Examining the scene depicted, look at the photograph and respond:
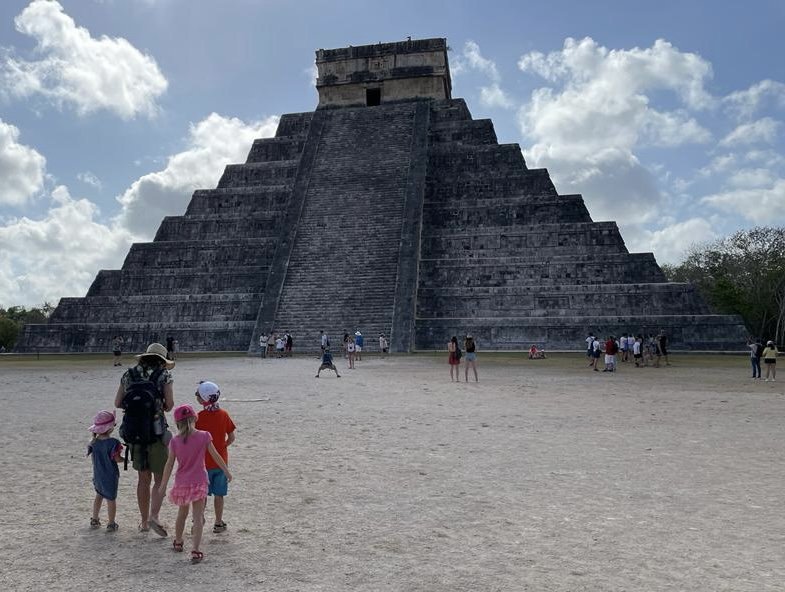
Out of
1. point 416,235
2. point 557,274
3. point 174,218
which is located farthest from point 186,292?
point 557,274

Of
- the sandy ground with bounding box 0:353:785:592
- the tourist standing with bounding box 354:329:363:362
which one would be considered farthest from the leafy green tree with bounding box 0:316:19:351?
the sandy ground with bounding box 0:353:785:592

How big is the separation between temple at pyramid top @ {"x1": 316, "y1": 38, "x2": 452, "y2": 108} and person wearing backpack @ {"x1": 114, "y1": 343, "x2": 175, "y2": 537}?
116ft

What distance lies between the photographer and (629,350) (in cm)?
2406

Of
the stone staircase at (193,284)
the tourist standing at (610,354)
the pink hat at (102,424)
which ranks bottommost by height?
the pink hat at (102,424)

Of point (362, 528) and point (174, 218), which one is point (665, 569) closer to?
point (362, 528)

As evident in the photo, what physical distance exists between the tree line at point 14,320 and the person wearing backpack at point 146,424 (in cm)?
5422

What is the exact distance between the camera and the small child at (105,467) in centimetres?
499

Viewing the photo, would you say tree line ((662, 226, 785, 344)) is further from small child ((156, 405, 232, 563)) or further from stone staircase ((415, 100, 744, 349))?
small child ((156, 405, 232, 563))

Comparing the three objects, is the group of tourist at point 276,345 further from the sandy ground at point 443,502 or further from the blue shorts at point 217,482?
the blue shorts at point 217,482

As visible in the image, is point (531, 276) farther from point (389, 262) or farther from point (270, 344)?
point (270, 344)

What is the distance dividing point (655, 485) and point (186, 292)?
2632cm

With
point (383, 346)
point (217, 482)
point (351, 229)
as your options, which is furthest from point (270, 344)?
point (217, 482)

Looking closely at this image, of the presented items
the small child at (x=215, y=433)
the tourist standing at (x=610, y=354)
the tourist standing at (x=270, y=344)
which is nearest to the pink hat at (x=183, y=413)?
the small child at (x=215, y=433)

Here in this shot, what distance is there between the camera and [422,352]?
25.6 metres
